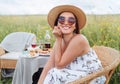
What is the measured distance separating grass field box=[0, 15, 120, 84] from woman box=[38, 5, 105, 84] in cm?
188

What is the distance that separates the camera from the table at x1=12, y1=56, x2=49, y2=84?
3283 mm

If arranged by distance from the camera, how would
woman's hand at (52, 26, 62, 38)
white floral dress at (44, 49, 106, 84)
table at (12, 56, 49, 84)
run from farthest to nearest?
table at (12, 56, 49, 84) → woman's hand at (52, 26, 62, 38) → white floral dress at (44, 49, 106, 84)

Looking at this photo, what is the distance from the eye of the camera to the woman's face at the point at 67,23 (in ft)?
7.48

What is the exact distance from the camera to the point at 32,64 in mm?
3293

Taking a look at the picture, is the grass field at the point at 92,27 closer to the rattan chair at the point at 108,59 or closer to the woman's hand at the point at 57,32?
the rattan chair at the point at 108,59

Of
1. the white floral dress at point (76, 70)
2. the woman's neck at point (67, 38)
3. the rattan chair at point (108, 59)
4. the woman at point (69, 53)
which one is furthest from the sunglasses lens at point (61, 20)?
the rattan chair at point (108, 59)


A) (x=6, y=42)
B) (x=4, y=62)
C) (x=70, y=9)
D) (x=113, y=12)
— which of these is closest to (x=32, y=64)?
(x=4, y=62)

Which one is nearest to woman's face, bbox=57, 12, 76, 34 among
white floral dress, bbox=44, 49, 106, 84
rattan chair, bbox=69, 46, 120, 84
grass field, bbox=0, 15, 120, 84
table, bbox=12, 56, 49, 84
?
white floral dress, bbox=44, 49, 106, 84

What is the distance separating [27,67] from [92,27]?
1621mm

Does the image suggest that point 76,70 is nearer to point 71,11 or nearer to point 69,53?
point 69,53

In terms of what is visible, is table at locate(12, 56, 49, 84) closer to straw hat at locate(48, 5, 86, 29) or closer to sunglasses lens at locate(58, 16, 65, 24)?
straw hat at locate(48, 5, 86, 29)

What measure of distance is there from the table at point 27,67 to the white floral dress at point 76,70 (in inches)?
42.9

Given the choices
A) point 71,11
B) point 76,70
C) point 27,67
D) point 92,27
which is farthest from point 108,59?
point 92,27

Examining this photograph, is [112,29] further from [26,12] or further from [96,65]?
[96,65]
